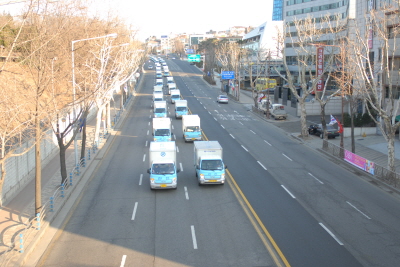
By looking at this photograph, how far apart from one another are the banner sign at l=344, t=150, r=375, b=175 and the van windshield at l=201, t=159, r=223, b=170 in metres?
9.92

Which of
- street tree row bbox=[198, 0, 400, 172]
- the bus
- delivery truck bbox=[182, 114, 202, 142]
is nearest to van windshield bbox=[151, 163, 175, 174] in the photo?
street tree row bbox=[198, 0, 400, 172]

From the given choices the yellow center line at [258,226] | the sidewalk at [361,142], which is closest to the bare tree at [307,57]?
the sidewalk at [361,142]

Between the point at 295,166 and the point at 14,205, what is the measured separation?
17682 mm

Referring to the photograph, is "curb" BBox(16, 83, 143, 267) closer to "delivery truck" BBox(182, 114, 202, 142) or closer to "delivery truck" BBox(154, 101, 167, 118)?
"delivery truck" BBox(182, 114, 202, 142)

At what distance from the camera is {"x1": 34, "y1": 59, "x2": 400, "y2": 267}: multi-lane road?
14.5m

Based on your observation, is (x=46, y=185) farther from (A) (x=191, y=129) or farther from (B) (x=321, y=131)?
(B) (x=321, y=131)

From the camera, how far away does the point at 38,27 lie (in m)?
18.7

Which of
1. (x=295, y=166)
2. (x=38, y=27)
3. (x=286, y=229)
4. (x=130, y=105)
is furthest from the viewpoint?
(x=130, y=105)

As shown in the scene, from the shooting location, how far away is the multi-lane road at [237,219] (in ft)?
47.7

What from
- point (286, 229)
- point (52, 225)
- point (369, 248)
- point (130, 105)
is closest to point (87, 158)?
point (52, 225)

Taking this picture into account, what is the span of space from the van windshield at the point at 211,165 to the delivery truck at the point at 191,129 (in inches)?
497

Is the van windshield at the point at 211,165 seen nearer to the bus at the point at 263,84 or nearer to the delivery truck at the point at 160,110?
the delivery truck at the point at 160,110

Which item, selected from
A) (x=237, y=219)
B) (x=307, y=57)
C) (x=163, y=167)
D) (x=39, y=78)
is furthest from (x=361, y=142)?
(x=39, y=78)

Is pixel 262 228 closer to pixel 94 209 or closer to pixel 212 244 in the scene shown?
pixel 212 244
